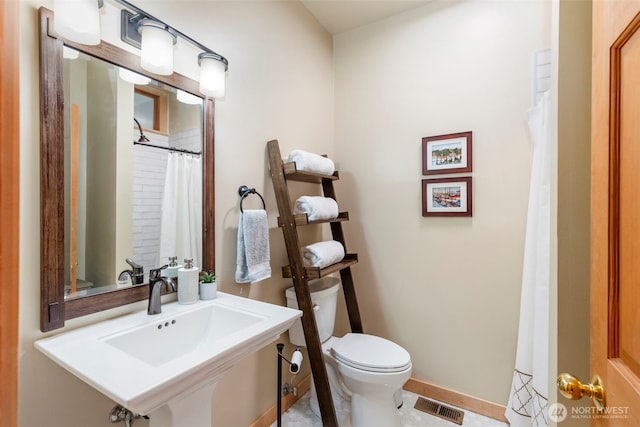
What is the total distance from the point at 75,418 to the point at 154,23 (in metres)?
1.40

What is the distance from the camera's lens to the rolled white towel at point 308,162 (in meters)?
1.72

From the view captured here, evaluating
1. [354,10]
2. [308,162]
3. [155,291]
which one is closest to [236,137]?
[308,162]

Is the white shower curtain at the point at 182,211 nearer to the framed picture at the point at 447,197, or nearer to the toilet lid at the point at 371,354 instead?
the toilet lid at the point at 371,354

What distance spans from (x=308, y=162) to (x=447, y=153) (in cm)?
96

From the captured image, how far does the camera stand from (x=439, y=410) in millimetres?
1875

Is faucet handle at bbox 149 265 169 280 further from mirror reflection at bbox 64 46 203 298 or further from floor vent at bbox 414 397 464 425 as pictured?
floor vent at bbox 414 397 464 425

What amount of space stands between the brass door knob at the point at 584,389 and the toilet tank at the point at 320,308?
1.26 m

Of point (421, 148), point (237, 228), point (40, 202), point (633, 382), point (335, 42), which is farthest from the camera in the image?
point (335, 42)

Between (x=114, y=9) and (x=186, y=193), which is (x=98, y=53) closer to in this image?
(x=114, y=9)

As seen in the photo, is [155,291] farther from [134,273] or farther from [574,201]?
[574,201]

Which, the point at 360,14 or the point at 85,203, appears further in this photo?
the point at 360,14

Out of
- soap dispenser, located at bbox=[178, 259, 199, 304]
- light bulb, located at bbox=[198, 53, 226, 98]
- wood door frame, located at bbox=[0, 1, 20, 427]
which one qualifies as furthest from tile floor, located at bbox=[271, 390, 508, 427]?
light bulb, located at bbox=[198, 53, 226, 98]

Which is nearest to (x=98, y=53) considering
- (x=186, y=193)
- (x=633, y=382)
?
(x=186, y=193)

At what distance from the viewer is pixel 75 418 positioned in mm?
943
